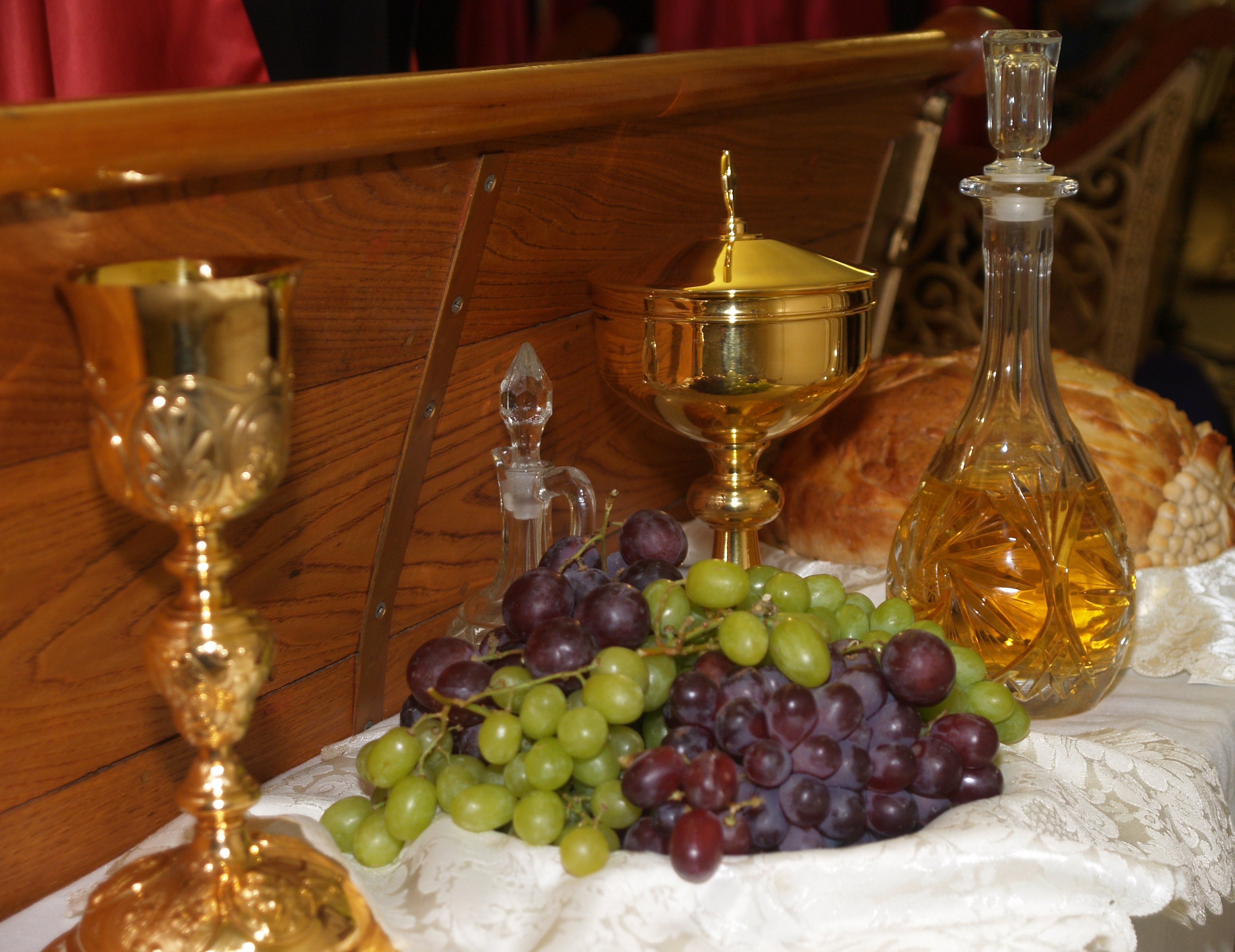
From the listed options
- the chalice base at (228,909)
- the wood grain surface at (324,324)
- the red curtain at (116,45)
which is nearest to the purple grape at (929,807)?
the chalice base at (228,909)

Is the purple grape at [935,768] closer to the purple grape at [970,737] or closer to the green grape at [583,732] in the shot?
the purple grape at [970,737]

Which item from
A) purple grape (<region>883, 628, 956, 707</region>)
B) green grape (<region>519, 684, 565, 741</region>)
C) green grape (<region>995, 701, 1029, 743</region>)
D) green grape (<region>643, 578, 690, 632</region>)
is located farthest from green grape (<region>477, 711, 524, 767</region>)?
green grape (<region>995, 701, 1029, 743</region>)

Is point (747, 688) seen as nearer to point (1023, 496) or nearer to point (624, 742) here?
point (624, 742)

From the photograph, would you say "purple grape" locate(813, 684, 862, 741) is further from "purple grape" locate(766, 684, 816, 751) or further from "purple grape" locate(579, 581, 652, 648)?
"purple grape" locate(579, 581, 652, 648)

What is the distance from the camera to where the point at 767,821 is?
64cm

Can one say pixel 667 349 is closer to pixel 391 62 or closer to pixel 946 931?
pixel 946 931

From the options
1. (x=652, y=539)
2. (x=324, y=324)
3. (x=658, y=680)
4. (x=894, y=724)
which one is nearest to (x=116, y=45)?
(x=324, y=324)

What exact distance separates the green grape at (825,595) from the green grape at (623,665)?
0.18 meters

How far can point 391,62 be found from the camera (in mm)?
1494

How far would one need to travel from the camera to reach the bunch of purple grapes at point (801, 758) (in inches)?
24.4

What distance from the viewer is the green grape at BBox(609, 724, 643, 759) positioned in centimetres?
66

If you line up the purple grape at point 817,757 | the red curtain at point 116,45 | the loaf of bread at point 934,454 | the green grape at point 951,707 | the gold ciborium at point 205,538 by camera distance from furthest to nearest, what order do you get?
the loaf of bread at point 934,454 → the red curtain at point 116,45 → the green grape at point 951,707 → the purple grape at point 817,757 → the gold ciborium at point 205,538

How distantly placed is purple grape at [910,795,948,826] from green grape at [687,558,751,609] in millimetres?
154

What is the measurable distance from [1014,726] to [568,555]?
1.01 ft
